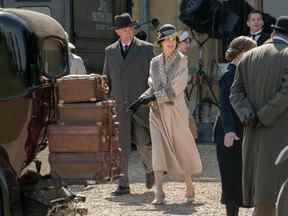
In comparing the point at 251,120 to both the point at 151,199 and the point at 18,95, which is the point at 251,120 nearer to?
the point at 18,95

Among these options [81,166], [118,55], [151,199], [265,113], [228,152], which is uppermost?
[265,113]

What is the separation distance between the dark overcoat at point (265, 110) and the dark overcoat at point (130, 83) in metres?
3.20

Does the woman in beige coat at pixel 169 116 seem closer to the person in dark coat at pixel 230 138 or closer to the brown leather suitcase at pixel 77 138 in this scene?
the person in dark coat at pixel 230 138

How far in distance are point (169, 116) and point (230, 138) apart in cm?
197

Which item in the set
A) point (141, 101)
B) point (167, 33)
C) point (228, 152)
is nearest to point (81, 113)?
point (228, 152)

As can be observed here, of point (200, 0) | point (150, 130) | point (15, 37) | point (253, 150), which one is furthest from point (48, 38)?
point (200, 0)

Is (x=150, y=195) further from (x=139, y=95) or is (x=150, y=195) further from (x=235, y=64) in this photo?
(x=235, y=64)

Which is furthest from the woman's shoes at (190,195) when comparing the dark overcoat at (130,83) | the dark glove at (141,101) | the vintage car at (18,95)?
the vintage car at (18,95)

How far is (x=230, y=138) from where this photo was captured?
24.4 ft

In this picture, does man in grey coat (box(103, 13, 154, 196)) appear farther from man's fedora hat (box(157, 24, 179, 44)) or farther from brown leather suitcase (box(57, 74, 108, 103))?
brown leather suitcase (box(57, 74, 108, 103))

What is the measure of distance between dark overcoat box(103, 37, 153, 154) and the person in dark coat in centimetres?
219

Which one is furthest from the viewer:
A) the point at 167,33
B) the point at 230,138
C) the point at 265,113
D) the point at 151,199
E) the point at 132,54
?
the point at 132,54

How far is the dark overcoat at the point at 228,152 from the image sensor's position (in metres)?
7.53

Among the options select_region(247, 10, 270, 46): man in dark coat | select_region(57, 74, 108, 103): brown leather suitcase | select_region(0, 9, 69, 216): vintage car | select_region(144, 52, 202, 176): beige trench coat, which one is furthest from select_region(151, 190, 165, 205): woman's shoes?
select_region(0, 9, 69, 216): vintage car
